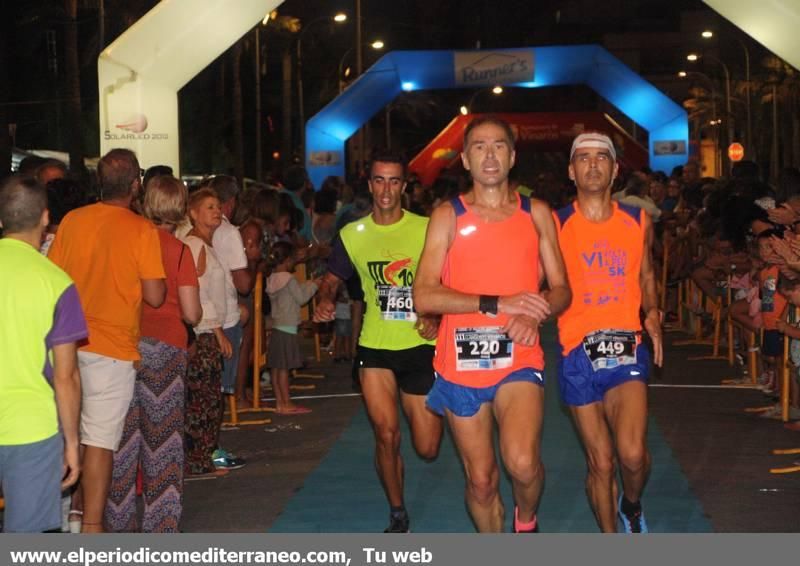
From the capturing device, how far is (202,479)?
9688mm

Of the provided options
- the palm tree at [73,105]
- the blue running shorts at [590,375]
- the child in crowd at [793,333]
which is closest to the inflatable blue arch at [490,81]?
the palm tree at [73,105]

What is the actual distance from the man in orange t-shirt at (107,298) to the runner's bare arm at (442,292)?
1560 millimetres

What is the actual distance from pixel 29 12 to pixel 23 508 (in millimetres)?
33465

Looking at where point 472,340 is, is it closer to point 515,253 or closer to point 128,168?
point 515,253

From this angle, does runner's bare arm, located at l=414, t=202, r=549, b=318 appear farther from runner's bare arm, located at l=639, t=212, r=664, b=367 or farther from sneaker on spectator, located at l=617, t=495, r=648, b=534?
sneaker on spectator, located at l=617, t=495, r=648, b=534

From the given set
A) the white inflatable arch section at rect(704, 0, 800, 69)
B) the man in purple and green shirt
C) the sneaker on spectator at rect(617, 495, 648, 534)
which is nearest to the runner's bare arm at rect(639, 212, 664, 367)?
the sneaker on spectator at rect(617, 495, 648, 534)

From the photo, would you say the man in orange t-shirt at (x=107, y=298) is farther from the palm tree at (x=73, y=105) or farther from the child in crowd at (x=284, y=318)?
the palm tree at (x=73, y=105)

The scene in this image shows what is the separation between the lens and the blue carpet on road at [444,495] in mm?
8094

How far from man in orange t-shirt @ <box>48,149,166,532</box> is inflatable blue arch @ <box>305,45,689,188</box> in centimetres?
2188

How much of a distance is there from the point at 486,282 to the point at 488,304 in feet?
0.79

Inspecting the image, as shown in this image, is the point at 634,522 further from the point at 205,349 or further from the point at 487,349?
the point at 205,349

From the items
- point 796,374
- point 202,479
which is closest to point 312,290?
point 202,479

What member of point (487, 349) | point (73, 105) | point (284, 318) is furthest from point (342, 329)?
point (73, 105)

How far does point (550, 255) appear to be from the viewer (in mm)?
6395
